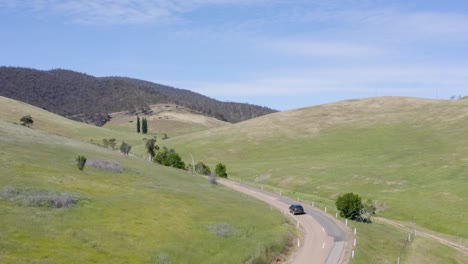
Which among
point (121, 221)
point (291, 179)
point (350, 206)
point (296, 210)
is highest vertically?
point (291, 179)

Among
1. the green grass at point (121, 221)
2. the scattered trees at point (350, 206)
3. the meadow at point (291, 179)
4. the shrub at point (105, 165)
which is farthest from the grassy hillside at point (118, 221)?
the scattered trees at point (350, 206)

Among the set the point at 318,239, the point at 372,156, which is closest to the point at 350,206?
the point at 318,239

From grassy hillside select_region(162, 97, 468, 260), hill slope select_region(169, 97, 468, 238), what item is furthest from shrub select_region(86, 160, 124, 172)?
grassy hillside select_region(162, 97, 468, 260)

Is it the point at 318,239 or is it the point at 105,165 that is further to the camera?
the point at 105,165

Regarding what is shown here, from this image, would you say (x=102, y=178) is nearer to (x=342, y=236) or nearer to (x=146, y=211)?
(x=146, y=211)

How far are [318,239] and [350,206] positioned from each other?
1734 cm

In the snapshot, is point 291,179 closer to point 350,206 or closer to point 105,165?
point 350,206

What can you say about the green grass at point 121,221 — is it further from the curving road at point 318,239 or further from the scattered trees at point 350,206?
the scattered trees at point 350,206

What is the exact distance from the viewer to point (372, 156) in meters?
131

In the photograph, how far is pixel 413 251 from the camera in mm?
54938

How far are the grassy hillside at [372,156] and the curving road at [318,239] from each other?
1911 centimetres

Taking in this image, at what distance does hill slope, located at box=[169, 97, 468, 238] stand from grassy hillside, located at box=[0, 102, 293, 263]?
104 ft

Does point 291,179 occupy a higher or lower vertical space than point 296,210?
higher

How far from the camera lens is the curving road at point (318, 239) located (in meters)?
44.9
